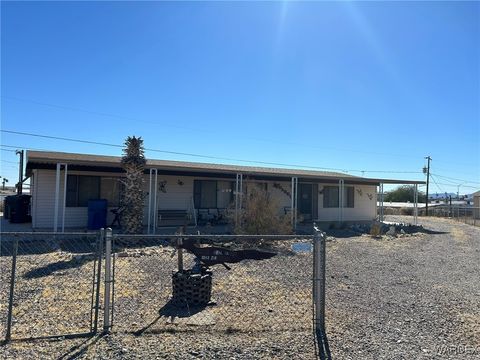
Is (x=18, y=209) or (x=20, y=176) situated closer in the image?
(x=18, y=209)

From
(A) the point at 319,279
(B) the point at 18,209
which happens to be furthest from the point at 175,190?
(A) the point at 319,279

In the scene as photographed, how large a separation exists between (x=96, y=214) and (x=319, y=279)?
12.8 meters

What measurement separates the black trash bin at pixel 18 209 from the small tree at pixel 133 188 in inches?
316

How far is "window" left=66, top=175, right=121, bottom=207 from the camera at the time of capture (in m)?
17.0

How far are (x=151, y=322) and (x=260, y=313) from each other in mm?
1471

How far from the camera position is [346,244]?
14.6m

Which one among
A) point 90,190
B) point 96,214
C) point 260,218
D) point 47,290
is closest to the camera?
point 47,290

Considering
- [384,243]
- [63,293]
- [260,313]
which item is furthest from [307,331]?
[384,243]

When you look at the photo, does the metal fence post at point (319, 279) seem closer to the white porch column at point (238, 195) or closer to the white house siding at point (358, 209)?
the white porch column at point (238, 195)

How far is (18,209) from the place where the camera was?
1967 centimetres

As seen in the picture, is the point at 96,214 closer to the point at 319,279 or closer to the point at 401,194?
the point at 319,279

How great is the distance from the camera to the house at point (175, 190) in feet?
53.4

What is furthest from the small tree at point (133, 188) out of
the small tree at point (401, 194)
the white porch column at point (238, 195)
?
the small tree at point (401, 194)

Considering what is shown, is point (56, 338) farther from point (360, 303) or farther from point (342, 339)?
point (360, 303)
